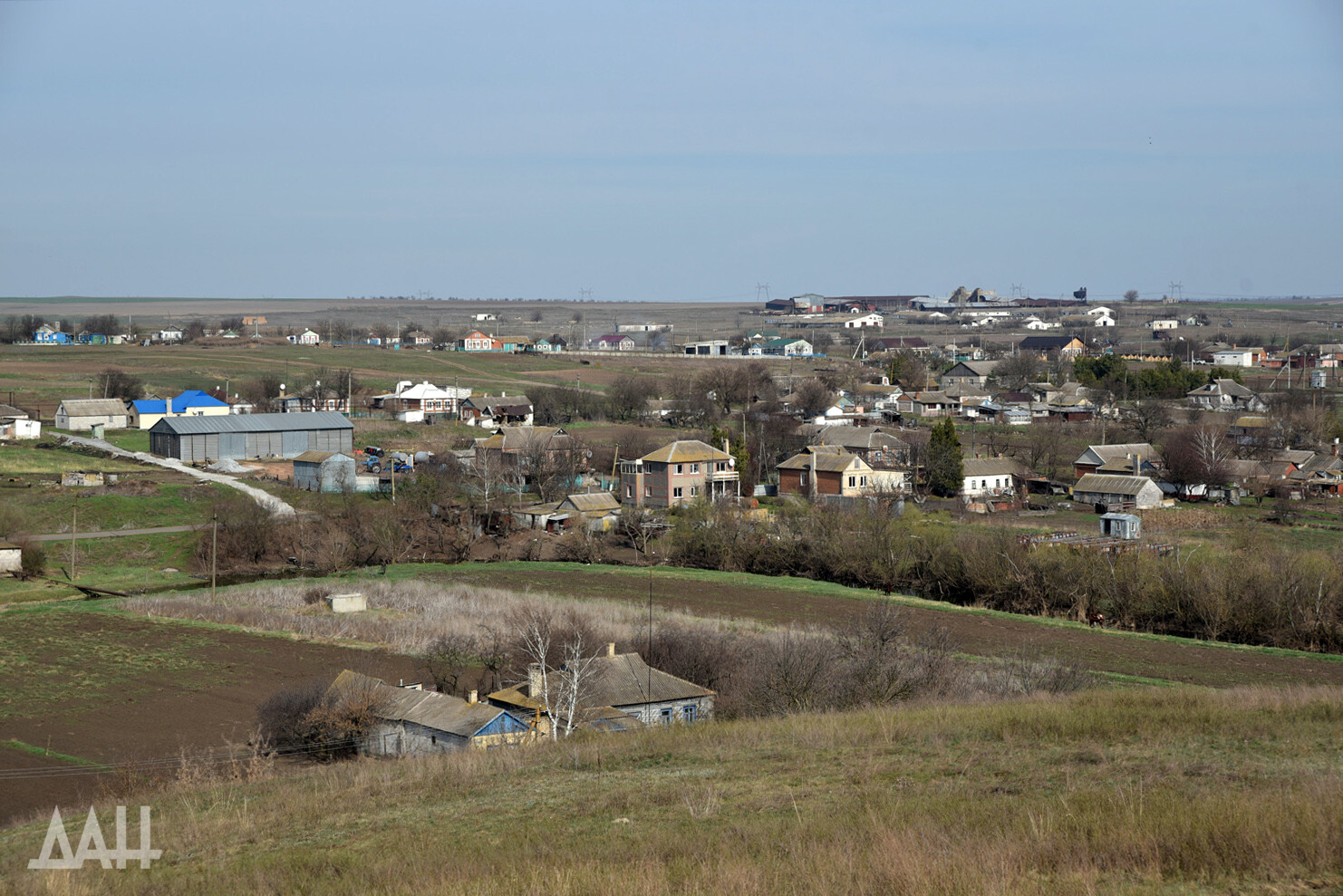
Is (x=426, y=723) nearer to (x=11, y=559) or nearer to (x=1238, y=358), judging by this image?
(x=11, y=559)

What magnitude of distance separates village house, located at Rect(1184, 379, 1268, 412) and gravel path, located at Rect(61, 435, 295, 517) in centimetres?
5205

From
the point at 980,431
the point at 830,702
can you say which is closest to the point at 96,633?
the point at 830,702

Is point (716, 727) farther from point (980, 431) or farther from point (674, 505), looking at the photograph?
point (980, 431)

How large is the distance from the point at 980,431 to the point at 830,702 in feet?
155

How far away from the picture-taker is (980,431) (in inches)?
2351

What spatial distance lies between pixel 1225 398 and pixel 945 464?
3026 centimetres

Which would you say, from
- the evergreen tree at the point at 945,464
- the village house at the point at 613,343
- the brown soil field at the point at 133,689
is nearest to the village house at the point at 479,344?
the village house at the point at 613,343

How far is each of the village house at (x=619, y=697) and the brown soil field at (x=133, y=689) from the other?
4171 millimetres

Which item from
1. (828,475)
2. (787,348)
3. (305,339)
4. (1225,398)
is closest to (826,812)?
(828,475)

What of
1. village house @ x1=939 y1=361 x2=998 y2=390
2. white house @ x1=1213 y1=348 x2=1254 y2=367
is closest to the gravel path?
village house @ x1=939 y1=361 x2=998 y2=390

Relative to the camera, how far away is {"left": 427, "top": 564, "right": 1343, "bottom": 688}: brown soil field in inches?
823

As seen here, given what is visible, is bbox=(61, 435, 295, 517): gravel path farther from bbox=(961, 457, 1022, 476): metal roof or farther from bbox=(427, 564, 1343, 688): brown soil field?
bbox=(961, 457, 1022, 476): metal roof

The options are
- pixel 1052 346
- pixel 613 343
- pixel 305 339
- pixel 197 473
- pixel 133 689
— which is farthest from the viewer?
pixel 613 343

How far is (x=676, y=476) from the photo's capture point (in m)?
42.4
